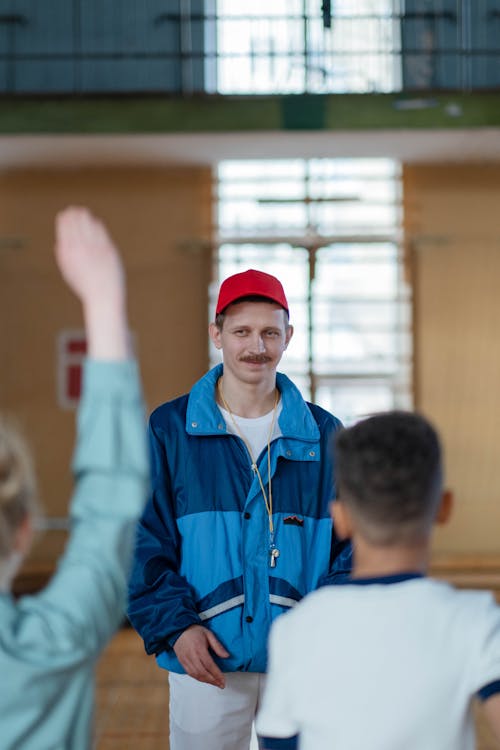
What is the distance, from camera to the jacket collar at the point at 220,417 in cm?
240

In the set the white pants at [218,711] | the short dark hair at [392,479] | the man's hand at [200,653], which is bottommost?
the white pants at [218,711]

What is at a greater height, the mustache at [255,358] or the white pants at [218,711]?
the mustache at [255,358]

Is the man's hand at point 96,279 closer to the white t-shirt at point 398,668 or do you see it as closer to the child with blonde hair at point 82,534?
the child with blonde hair at point 82,534

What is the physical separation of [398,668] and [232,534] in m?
1.04

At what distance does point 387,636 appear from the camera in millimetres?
1337

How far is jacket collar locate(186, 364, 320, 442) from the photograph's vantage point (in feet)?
7.88

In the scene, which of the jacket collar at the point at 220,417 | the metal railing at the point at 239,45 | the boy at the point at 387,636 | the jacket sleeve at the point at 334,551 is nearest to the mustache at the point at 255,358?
the jacket collar at the point at 220,417

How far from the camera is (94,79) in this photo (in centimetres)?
924

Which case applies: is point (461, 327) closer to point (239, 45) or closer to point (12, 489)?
point (239, 45)

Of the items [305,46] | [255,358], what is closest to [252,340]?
[255,358]

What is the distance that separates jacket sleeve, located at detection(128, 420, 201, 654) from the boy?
88cm

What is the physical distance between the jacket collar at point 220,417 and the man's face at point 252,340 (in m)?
0.08

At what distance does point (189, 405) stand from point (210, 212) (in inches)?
268

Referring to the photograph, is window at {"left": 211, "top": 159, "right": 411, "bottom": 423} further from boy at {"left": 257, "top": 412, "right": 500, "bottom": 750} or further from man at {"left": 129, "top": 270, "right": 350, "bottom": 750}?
boy at {"left": 257, "top": 412, "right": 500, "bottom": 750}
